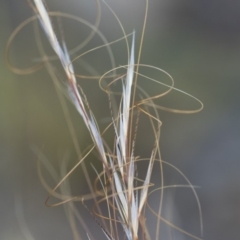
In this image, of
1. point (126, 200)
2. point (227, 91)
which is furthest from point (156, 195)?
point (227, 91)

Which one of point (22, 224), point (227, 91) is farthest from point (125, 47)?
point (22, 224)

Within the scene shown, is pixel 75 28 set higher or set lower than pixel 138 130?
higher

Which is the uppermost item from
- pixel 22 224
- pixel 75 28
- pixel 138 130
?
pixel 75 28

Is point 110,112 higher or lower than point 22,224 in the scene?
higher

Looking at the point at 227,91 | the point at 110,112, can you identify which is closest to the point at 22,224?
the point at 110,112

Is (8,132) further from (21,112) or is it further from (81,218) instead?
(81,218)

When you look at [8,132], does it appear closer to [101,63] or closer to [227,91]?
[101,63]
